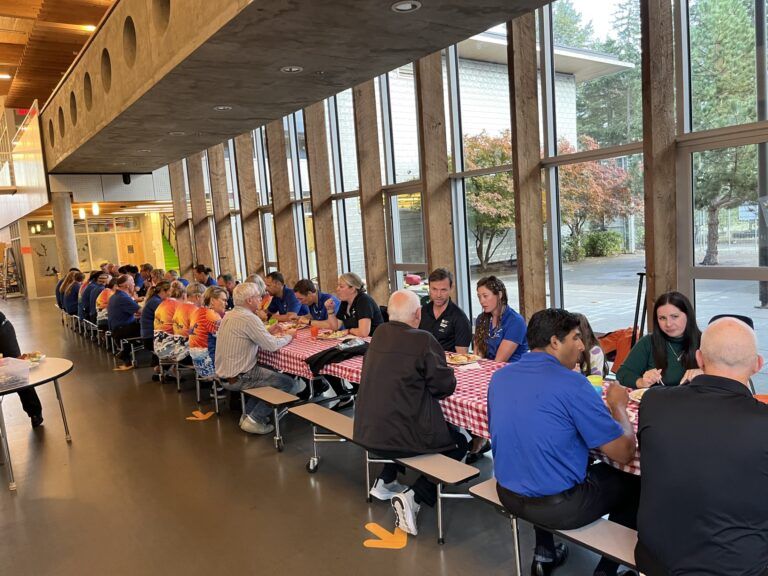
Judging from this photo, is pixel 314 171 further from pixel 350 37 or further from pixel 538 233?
pixel 350 37

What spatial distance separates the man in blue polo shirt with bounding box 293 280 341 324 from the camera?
5.64 meters

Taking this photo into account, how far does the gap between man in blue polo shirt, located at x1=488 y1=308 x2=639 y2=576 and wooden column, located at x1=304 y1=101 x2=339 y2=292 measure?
265 inches

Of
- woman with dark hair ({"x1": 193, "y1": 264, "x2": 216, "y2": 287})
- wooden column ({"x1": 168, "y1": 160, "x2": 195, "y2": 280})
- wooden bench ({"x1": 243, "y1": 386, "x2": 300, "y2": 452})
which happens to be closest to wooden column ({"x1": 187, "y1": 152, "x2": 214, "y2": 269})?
wooden column ({"x1": 168, "y1": 160, "x2": 195, "y2": 280})

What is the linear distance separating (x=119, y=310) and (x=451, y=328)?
18.8 feet

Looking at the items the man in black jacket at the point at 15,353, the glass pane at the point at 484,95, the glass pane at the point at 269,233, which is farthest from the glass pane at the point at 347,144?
the man in black jacket at the point at 15,353

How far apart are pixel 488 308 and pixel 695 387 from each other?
2194mm

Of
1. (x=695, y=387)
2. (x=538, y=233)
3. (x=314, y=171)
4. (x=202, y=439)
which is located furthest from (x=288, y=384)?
(x=314, y=171)

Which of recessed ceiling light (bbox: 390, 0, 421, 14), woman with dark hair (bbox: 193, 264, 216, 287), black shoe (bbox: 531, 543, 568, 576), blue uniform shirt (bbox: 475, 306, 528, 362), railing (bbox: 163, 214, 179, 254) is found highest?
recessed ceiling light (bbox: 390, 0, 421, 14)

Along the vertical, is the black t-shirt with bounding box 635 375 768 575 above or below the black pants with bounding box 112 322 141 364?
above

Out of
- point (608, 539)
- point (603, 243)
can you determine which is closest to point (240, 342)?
point (608, 539)

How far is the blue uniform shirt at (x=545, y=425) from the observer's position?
2.17 metres

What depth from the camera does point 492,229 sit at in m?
6.51

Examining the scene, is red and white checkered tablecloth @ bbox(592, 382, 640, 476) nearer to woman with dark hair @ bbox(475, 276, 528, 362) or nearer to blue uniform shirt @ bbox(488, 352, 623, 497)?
blue uniform shirt @ bbox(488, 352, 623, 497)

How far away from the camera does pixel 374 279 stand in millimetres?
7871
